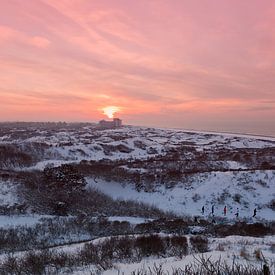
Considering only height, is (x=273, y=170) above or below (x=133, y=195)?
above

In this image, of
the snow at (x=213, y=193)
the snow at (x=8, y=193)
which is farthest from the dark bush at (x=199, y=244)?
the snow at (x=8, y=193)

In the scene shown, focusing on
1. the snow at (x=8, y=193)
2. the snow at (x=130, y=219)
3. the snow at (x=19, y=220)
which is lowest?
the snow at (x=19, y=220)

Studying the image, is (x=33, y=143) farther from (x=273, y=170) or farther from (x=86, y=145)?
(x=273, y=170)

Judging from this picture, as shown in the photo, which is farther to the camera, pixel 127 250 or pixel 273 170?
pixel 273 170

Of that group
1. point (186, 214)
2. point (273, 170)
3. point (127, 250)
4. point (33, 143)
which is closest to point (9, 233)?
point (127, 250)

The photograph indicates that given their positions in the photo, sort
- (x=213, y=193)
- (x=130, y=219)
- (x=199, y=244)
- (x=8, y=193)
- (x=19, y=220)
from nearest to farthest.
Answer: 1. (x=199, y=244)
2. (x=19, y=220)
3. (x=130, y=219)
4. (x=8, y=193)
5. (x=213, y=193)

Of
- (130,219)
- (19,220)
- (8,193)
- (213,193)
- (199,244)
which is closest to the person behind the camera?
(199,244)

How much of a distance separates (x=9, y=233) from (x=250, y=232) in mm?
13951

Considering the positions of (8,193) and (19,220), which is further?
(8,193)

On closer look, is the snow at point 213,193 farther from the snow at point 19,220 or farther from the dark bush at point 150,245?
the dark bush at point 150,245

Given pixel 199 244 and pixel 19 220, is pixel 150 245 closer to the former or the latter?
pixel 199 244

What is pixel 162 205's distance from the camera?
3064 centimetres

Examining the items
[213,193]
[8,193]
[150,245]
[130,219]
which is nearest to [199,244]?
[150,245]

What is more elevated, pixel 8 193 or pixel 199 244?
pixel 199 244
